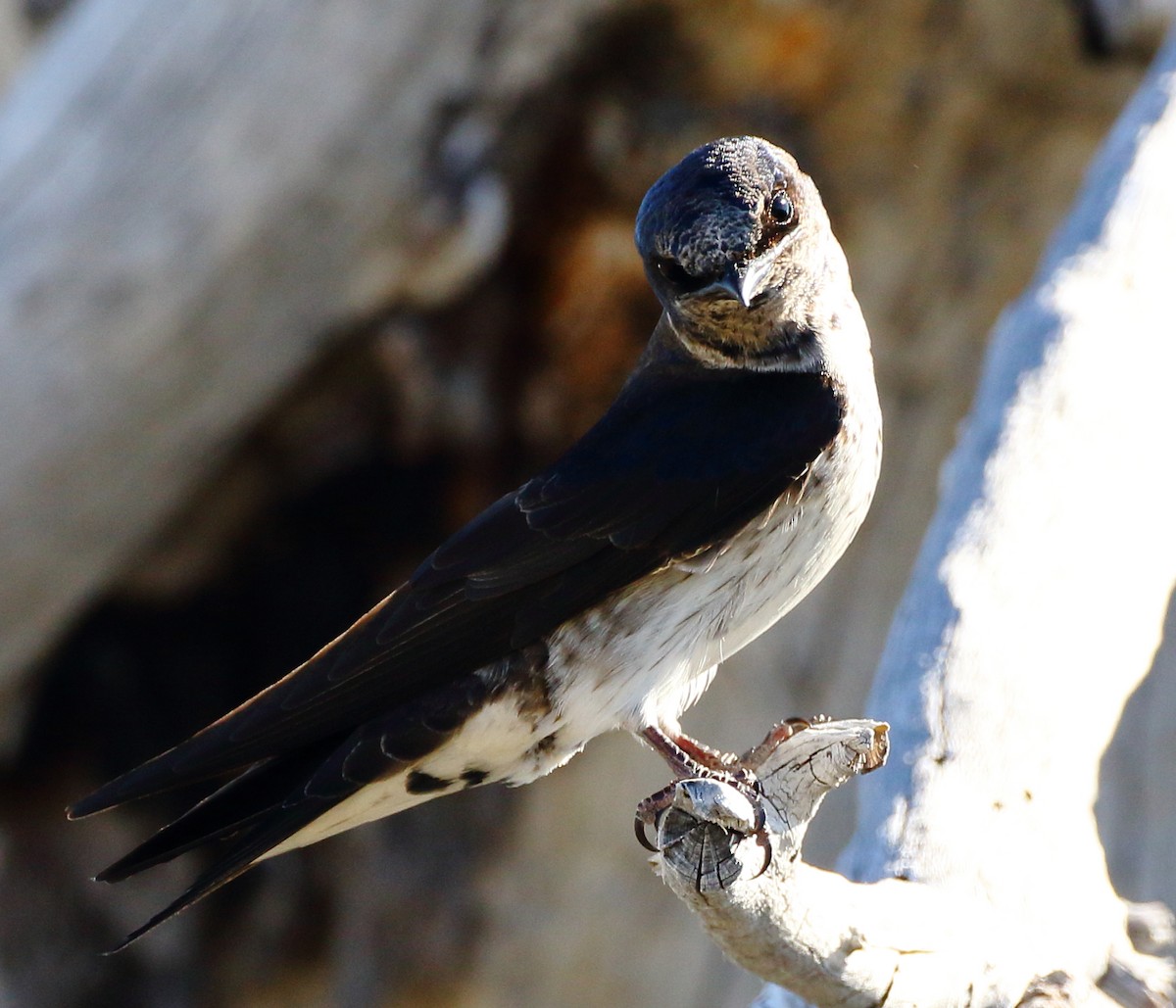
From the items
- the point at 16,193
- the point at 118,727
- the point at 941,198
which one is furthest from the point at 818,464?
the point at 118,727

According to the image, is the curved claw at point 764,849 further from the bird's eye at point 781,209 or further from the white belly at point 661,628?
the bird's eye at point 781,209

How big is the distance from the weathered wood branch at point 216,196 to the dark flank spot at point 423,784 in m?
1.62

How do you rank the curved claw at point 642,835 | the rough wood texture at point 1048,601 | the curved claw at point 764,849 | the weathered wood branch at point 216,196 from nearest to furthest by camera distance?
the curved claw at point 764,849, the rough wood texture at point 1048,601, the curved claw at point 642,835, the weathered wood branch at point 216,196

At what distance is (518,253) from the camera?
4.29 m

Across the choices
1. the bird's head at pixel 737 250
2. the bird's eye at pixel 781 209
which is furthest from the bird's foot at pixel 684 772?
the bird's eye at pixel 781 209

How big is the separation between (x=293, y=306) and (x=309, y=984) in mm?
2306

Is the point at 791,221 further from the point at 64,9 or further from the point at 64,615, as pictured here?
the point at 64,9

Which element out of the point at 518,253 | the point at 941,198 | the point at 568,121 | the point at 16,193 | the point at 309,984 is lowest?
the point at 309,984

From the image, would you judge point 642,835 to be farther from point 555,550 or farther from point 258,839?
point 258,839

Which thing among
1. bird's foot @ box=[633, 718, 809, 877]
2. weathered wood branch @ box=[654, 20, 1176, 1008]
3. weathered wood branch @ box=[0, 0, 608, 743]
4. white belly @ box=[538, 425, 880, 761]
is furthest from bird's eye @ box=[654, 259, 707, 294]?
weathered wood branch @ box=[0, 0, 608, 743]

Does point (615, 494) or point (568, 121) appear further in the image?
point (568, 121)

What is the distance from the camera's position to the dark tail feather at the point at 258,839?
7.30ft

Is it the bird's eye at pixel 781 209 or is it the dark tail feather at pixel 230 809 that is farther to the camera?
the bird's eye at pixel 781 209

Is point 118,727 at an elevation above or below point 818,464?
below
